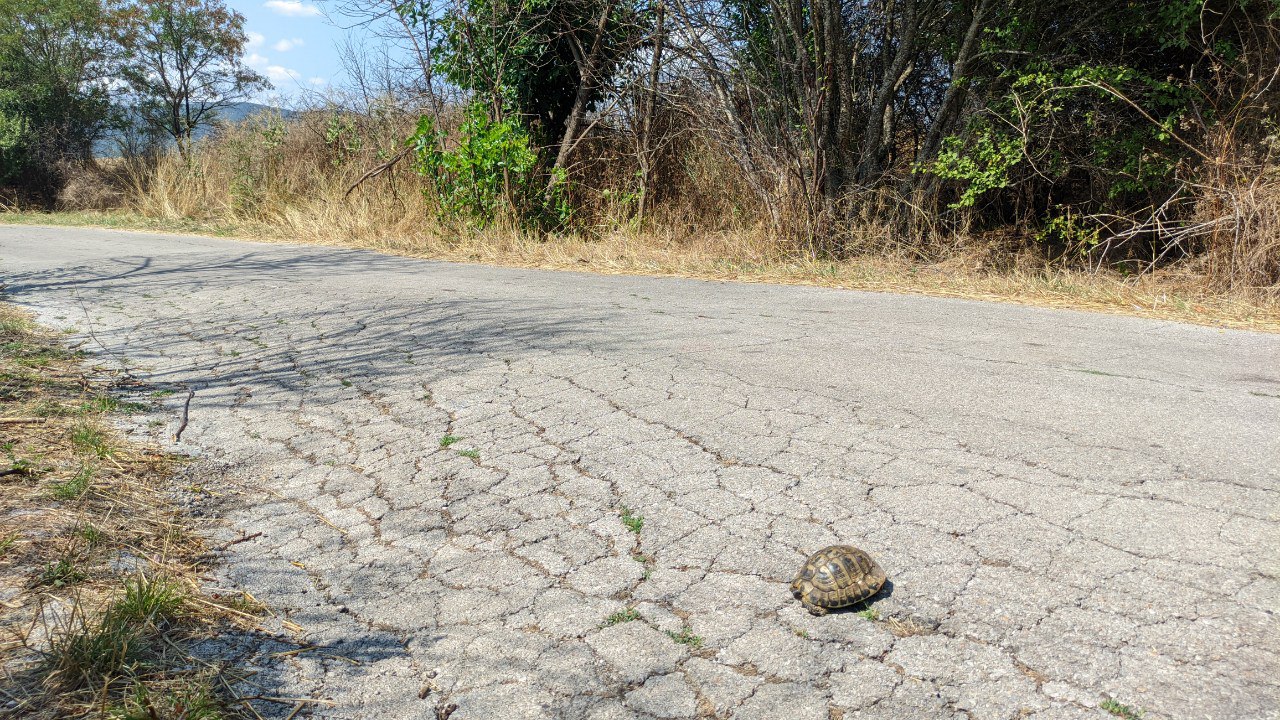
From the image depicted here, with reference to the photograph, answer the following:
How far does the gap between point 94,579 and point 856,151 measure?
8.99 metres

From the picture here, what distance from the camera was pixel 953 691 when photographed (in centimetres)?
198

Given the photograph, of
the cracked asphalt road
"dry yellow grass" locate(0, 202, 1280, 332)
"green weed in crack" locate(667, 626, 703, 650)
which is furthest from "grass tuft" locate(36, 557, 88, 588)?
"dry yellow grass" locate(0, 202, 1280, 332)

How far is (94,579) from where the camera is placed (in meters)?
2.46

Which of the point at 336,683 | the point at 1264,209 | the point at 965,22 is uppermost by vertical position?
the point at 965,22

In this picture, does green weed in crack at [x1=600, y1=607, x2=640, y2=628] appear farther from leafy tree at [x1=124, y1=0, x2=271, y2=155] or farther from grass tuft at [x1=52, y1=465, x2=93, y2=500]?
leafy tree at [x1=124, y1=0, x2=271, y2=155]

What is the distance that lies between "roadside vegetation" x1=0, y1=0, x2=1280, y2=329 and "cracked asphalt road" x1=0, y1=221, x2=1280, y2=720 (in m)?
2.72

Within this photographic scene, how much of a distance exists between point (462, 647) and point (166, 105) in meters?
36.2

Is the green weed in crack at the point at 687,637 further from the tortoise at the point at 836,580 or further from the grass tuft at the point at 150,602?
the grass tuft at the point at 150,602

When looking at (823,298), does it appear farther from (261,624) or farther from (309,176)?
(309,176)

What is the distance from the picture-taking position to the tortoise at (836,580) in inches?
90.0

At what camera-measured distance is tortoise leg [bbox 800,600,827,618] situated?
230 cm

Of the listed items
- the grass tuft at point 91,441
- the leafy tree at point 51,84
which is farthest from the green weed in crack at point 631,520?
the leafy tree at point 51,84

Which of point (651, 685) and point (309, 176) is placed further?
point (309, 176)

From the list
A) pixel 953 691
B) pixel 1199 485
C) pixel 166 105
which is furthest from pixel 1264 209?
pixel 166 105
